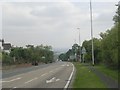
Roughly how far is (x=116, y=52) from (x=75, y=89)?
1818cm

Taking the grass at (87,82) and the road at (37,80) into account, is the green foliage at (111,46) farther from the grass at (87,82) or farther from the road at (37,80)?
the road at (37,80)

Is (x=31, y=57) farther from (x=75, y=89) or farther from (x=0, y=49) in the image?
(x=75, y=89)

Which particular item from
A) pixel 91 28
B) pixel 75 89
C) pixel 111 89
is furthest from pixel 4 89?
pixel 91 28

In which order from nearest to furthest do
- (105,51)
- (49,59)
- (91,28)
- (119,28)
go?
1. (119,28)
2. (105,51)
3. (91,28)
4. (49,59)

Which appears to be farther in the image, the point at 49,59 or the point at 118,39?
the point at 49,59

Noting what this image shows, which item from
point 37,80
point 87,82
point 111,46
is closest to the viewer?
point 87,82

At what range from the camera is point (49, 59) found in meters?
195

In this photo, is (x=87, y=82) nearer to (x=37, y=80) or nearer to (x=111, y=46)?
(x=37, y=80)

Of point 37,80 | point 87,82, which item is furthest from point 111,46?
point 87,82

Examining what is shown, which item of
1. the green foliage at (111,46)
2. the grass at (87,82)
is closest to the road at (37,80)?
the grass at (87,82)

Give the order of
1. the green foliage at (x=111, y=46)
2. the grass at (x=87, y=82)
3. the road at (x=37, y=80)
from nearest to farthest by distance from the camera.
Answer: the grass at (x=87, y=82), the road at (x=37, y=80), the green foliage at (x=111, y=46)

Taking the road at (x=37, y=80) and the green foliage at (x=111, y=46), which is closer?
the road at (x=37, y=80)

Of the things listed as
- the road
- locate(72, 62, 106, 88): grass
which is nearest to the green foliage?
locate(72, 62, 106, 88): grass

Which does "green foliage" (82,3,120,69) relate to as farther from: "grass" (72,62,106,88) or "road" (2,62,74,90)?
"road" (2,62,74,90)
